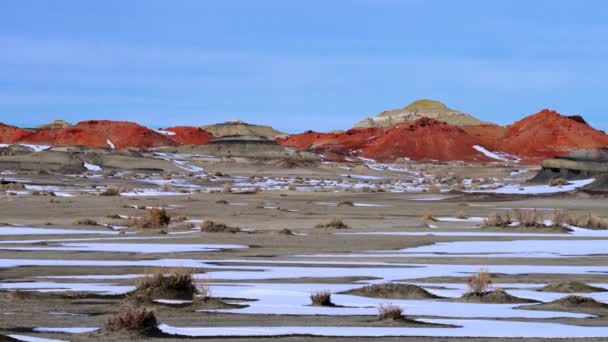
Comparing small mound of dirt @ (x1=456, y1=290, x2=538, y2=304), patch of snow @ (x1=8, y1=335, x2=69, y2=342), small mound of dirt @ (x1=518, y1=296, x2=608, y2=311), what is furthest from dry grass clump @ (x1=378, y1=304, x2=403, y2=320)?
patch of snow @ (x1=8, y1=335, x2=69, y2=342)

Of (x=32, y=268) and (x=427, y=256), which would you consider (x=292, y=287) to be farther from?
(x=427, y=256)

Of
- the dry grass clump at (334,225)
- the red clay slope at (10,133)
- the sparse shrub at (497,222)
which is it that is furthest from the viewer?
the red clay slope at (10,133)

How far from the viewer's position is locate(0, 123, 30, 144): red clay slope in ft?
595

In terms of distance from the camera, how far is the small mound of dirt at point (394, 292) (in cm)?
1520

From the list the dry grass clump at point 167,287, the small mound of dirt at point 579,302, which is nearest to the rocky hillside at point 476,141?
the small mound of dirt at point 579,302

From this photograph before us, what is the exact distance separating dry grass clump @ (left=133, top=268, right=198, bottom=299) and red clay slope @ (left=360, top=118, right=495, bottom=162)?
5929 inches

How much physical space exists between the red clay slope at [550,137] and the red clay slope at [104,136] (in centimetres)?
5292

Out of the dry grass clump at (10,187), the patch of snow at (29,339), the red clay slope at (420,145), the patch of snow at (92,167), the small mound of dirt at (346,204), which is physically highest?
the red clay slope at (420,145)

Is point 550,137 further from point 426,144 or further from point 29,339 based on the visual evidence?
point 29,339

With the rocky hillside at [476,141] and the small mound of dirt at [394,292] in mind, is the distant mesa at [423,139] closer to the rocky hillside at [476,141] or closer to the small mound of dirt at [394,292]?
the rocky hillside at [476,141]

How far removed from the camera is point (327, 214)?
40.0 m

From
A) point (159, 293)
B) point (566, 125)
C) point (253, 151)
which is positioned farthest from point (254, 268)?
point (566, 125)

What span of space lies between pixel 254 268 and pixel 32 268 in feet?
11.7

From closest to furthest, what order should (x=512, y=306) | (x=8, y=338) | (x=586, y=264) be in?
(x=8, y=338) → (x=512, y=306) → (x=586, y=264)
